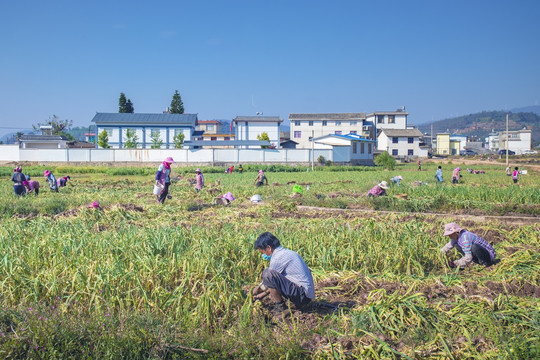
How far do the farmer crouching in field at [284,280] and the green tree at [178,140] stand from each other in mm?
46043

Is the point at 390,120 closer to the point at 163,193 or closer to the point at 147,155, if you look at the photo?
the point at 147,155

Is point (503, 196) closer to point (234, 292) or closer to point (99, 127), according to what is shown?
point (234, 292)

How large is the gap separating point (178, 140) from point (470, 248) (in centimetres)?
4866

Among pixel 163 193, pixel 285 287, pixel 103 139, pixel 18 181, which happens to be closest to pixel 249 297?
pixel 285 287

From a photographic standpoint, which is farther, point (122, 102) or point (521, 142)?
point (521, 142)

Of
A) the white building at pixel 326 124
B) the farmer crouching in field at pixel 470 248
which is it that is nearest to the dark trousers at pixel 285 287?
the farmer crouching in field at pixel 470 248

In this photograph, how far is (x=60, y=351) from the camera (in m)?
4.04

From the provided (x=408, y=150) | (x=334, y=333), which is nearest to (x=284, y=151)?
(x=408, y=150)

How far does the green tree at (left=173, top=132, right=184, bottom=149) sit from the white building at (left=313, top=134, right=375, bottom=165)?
49.1 feet

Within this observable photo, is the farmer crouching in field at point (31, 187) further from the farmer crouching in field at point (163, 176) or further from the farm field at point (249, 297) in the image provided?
the farm field at point (249, 297)

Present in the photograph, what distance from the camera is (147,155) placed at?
130 feet

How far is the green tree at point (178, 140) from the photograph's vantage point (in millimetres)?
50250

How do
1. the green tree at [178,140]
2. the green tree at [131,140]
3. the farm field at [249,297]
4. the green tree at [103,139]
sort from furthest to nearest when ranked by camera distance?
the green tree at [103,139], the green tree at [178,140], the green tree at [131,140], the farm field at [249,297]

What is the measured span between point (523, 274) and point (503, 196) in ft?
24.7
